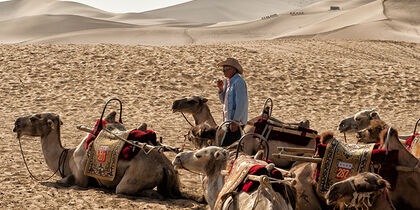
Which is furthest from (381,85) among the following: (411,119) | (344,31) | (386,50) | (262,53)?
(344,31)

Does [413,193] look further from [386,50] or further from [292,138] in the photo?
[386,50]

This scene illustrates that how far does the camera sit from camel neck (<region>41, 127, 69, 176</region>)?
8.30 metres

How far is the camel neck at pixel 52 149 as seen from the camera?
8.30m

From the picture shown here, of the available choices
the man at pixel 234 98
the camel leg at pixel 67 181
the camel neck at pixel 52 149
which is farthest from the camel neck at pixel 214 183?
the camel neck at pixel 52 149

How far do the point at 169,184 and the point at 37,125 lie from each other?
2.17m

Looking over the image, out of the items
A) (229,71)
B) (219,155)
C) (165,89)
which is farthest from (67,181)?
(165,89)

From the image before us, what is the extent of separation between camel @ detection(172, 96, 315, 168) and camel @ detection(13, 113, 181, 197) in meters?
0.51

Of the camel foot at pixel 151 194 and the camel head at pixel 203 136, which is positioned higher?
the camel head at pixel 203 136

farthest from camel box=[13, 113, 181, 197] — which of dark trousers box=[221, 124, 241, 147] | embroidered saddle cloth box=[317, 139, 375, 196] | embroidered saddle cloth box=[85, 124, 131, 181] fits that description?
embroidered saddle cloth box=[317, 139, 375, 196]

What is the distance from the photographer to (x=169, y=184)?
7582 millimetres

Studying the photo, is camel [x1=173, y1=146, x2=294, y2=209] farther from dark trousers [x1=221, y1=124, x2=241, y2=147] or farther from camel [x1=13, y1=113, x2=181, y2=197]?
dark trousers [x1=221, y1=124, x2=241, y2=147]

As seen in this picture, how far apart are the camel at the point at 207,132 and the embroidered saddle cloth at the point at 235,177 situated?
1.32 meters

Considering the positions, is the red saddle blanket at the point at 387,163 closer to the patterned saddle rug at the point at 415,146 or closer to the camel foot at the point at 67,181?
the patterned saddle rug at the point at 415,146

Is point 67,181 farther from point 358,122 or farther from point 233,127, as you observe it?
point 358,122
